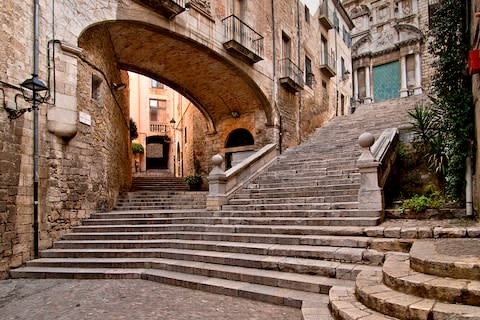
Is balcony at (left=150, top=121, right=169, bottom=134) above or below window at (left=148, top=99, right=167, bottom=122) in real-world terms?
below

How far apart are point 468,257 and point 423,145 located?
19.0 feet

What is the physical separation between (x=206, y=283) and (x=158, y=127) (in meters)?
24.1

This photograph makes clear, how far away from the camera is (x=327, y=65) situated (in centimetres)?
1852

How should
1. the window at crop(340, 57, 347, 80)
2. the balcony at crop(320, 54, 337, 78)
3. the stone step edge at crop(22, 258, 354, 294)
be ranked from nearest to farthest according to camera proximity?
the stone step edge at crop(22, 258, 354, 294)
the balcony at crop(320, 54, 337, 78)
the window at crop(340, 57, 347, 80)

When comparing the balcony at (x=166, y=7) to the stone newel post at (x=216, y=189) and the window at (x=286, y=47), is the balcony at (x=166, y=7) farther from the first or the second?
the window at (x=286, y=47)

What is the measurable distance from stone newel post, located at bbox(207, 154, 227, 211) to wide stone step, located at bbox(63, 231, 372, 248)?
51.0 inches

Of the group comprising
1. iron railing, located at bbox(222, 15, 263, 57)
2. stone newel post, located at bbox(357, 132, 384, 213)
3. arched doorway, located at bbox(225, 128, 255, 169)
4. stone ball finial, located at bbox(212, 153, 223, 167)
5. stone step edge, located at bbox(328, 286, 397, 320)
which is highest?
iron railing, located at bbox(222, 15, 263, 57)

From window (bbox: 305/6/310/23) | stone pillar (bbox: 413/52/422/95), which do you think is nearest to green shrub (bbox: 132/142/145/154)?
window (bbox: 305/6/310/23)

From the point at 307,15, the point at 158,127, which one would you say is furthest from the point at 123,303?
the point at 158,127

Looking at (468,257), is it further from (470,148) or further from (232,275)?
(470,148)

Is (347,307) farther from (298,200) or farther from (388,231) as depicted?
(298,200)

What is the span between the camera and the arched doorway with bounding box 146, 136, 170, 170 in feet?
90.9

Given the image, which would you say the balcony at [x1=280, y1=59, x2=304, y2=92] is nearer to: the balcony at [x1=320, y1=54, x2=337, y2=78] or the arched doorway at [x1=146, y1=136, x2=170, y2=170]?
the balcony at [x1=320, y1=54, x2=337, y2=78]

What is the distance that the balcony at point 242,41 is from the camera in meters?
11.6
